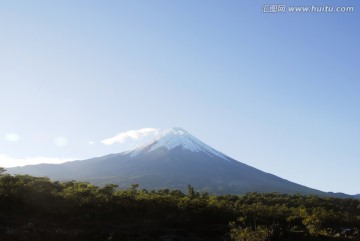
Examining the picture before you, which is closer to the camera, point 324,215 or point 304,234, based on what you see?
point 304,234

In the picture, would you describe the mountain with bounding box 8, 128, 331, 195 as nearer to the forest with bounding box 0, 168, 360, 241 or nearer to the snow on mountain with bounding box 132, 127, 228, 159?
the snow on mountain with bounding box 132, 127, 228, 159

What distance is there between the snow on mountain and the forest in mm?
127788

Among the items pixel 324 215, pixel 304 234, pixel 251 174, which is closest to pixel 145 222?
pixel 304 234

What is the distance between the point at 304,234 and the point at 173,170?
109918 mm

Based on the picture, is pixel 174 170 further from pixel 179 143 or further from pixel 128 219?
pixel 128 219

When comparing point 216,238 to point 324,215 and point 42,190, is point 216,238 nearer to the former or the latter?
point 42,190

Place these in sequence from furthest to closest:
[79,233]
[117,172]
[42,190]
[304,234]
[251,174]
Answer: [251,174]
[117,172]
[42,190]
[304,234]
[79,233]

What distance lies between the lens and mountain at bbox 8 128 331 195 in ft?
366

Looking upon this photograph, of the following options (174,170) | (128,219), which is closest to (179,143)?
(174,170)

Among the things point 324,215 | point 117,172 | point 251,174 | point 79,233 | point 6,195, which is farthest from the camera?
point 251,174

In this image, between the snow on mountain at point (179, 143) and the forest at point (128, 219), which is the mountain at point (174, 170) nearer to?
the snow on mountain at point (179, 143)

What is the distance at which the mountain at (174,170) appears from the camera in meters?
112

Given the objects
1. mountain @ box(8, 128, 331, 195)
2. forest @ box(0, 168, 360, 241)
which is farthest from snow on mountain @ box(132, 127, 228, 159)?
forest @ box(0, 168, 360, 241)

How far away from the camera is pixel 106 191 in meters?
28.8
